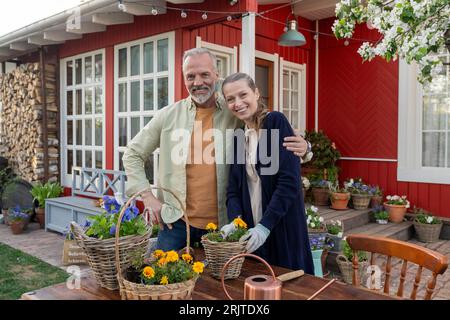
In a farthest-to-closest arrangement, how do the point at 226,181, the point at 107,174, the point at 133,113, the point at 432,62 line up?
the point at 107,174 → the point at 133,113 → the point at 432,62 → the point at 226,181

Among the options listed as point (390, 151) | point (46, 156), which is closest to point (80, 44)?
point (46, 156)

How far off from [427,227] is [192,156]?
13.0 ft

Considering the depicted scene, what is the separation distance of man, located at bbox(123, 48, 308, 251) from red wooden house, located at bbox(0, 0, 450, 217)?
81.2 inches

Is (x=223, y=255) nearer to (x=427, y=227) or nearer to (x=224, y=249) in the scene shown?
(x=224, y=249)

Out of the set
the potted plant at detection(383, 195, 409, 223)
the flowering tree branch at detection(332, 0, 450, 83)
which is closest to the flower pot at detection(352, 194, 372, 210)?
the potted plant at detection(383, 195, 409, 223)

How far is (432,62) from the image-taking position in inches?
84.4

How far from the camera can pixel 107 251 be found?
4.19ft

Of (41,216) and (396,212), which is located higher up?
(396,212)

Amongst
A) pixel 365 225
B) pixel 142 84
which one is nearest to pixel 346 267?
pixel 365 225

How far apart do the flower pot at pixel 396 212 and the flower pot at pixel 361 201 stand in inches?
10.8

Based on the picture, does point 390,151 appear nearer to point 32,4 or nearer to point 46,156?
point 46,156

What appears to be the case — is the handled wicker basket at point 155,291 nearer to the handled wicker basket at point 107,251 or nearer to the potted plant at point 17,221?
the handled wicker basket at point 107,251
